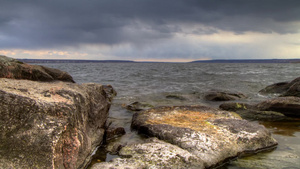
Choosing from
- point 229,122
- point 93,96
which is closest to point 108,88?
point 93,96

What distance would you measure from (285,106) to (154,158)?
7.48 m

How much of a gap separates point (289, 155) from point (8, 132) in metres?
6.18

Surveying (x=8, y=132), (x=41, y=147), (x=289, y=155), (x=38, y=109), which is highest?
(x=38, y=109)

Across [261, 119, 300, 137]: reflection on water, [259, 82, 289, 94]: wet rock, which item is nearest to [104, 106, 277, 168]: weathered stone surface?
[261, 119, 300, 137]: reflection on water

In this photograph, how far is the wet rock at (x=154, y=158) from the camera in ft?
14.3

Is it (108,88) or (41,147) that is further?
(108,88)

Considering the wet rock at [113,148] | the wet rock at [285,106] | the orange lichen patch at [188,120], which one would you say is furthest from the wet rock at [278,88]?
the wet rock at [113,148]

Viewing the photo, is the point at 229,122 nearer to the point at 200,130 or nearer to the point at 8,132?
the point at 200,130

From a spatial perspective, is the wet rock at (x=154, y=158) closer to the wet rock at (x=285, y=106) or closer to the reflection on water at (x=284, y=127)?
the reflection on water at (x=284, y=127)

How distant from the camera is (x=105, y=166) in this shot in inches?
168

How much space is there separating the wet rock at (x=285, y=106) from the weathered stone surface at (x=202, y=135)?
3.06m

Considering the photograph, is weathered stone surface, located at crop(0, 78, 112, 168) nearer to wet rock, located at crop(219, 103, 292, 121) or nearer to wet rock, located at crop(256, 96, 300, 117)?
wet rock, located at crop(219, 103, 292, 121)

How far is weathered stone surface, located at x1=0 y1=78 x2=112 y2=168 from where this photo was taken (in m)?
Answer: 3.53

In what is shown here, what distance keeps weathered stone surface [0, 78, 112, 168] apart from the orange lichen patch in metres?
2.91
